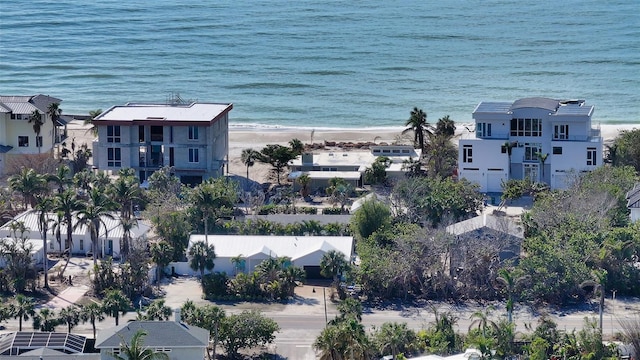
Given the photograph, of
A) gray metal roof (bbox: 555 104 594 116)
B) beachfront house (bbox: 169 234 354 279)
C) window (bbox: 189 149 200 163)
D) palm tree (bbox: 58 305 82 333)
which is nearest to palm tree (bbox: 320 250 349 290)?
beachfront house (bbox: 169 234 354 279)

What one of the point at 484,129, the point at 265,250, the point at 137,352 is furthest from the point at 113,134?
the point at 137,352

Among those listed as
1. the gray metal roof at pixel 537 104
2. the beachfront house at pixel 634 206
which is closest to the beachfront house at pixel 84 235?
the beachfront house at pixel 634 206

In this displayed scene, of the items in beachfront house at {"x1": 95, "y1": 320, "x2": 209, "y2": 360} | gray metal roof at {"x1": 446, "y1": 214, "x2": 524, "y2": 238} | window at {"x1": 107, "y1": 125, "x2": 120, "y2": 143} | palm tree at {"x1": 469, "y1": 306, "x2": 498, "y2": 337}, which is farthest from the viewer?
window at {"x1": 107, "y1": 125, "x2": 120, "y2": 143}

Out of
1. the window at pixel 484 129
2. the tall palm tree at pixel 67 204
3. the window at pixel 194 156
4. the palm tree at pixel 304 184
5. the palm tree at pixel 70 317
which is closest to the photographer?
the palm tree at pixel 70 317

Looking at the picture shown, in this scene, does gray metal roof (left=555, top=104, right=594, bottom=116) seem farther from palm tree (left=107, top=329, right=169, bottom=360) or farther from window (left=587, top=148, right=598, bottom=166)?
palm tree (left=107, top=329, right=169, bottom=360)

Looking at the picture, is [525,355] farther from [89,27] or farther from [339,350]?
[89,27]

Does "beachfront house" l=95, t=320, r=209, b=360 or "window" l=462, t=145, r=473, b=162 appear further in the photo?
"window" l=462, t=145, r=473, b=162

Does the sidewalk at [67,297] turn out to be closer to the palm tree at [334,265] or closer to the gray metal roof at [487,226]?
the palm tree at [334,265]
